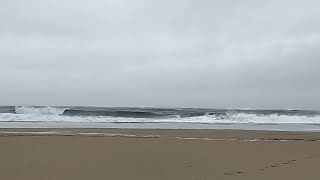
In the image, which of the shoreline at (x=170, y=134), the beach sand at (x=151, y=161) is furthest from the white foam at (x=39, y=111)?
the beach sand at (x=151, y=161)

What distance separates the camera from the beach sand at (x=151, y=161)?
638 centimetres

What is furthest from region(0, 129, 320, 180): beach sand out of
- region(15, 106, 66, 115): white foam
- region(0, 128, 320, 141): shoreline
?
region(15, 106, 66, 115): white foam

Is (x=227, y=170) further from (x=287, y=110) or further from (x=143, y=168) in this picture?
(x=287, y=110)

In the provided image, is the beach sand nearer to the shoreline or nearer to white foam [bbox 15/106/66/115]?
the shoreline

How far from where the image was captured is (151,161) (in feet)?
25.1

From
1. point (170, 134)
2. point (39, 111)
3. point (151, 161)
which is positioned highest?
point (39, 111)

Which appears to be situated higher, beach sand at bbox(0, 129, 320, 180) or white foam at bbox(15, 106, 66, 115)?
white foam at bbox(15, 106, 66, 115)

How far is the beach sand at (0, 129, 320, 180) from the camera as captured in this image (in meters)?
6.38

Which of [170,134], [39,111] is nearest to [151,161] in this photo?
[170,134]

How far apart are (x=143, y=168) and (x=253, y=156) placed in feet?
8.74

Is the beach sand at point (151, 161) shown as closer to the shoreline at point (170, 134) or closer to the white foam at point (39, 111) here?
the shoreline at point (170, 134)

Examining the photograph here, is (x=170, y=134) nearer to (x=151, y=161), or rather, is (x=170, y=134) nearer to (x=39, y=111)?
(x=151, y=161)

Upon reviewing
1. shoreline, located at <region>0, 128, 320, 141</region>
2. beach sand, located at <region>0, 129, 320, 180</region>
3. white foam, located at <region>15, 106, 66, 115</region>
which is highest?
white foam, located at <region>15, 106, 66, 115</region>

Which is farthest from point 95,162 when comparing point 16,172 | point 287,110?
point 287,110
